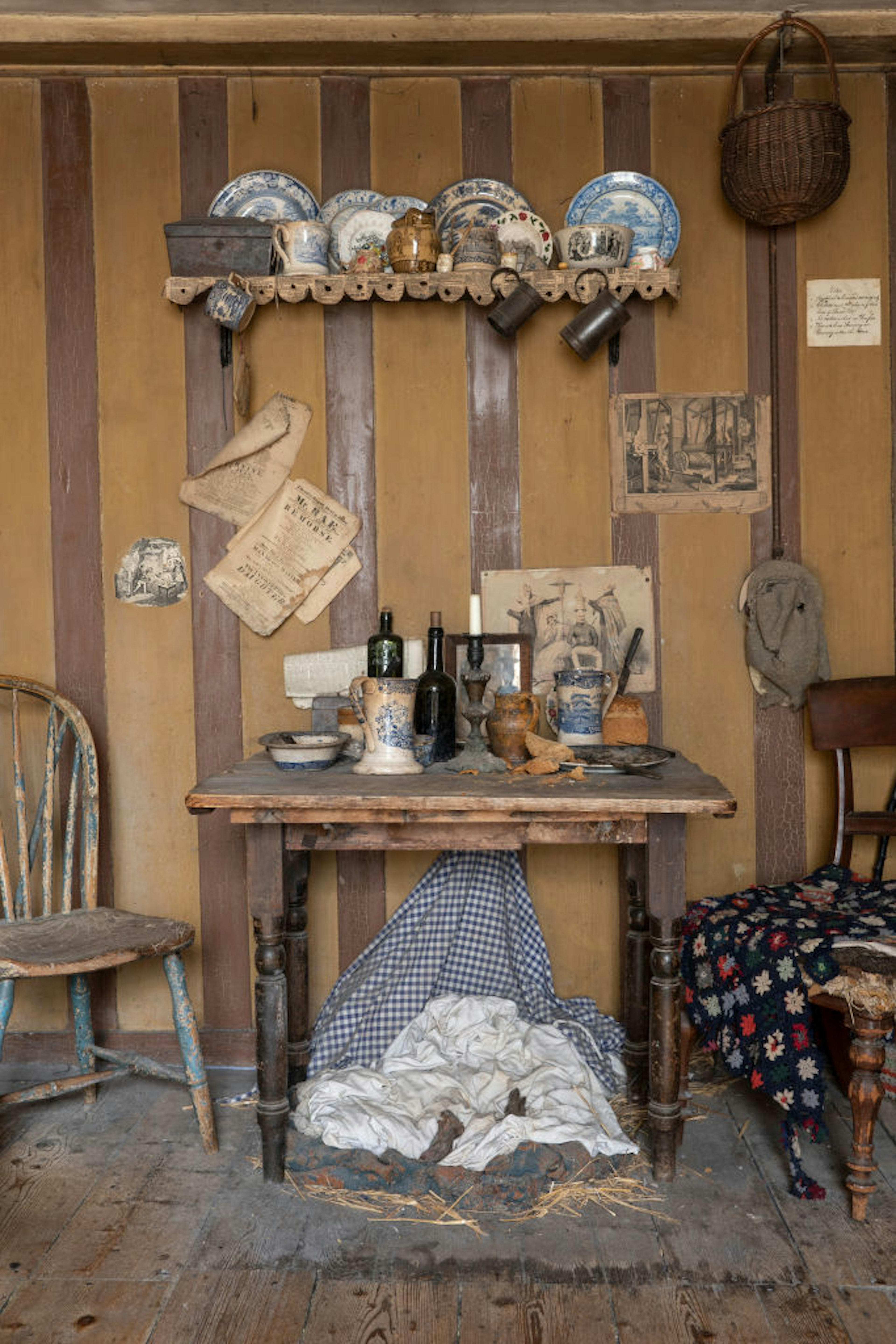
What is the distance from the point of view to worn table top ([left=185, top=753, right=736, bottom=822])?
6.85 ft

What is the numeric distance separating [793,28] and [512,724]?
192 centimetres

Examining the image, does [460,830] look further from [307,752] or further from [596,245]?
[596,245]

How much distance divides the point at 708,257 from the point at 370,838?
71.5 inches

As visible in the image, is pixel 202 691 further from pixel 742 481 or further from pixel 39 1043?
pixel 742 481

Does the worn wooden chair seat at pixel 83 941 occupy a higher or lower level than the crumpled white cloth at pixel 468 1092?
higher

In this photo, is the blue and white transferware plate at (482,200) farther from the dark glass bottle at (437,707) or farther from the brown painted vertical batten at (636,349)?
the dark glass bottle at (437,707)

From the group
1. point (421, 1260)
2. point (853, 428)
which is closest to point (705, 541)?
point (853, 428)

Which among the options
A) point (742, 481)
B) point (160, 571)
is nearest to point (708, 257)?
point (742, 481)

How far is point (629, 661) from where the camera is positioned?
2834mm

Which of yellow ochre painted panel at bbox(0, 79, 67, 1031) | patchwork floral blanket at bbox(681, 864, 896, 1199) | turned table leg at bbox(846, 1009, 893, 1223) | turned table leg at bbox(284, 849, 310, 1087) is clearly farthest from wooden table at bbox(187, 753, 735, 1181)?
yellow ochre painted panel at bbox(0, 79, 67, 1031)

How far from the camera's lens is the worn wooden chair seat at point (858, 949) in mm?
2061

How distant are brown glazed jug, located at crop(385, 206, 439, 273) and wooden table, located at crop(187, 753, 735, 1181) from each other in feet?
4.24

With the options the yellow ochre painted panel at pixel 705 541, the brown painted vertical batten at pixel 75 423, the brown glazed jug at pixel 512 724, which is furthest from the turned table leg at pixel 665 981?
the brown painted vertical batten at pixel 75 423

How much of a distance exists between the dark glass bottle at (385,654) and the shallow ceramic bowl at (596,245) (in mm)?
1020
